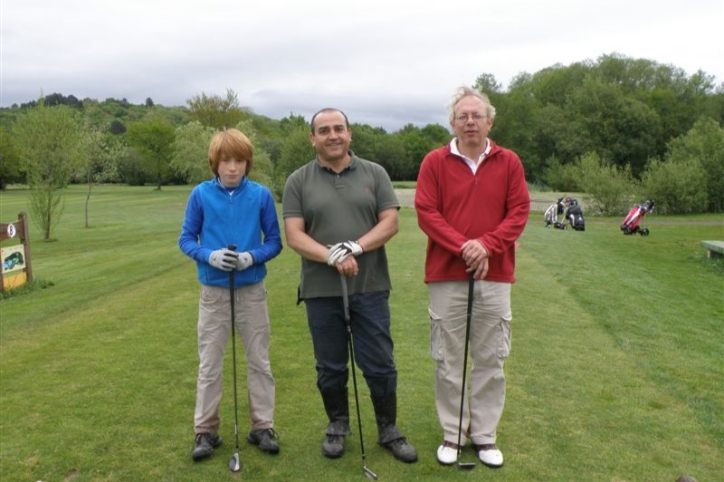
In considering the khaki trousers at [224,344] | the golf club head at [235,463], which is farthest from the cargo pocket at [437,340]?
the golf club head at [235,463]

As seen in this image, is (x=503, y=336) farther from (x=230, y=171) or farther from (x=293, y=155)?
(x=293, y=155)

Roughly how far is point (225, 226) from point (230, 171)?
363 millimetres

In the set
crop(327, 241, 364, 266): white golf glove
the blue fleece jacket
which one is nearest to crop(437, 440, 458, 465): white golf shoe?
crop(327, 241, 364, 266): white golf glove

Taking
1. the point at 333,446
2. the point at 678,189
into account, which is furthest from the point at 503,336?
the point at 678,189

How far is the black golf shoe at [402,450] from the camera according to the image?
12.8 feet

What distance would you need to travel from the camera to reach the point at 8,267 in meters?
11.9

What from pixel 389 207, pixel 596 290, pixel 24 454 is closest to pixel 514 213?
pixel 389 207

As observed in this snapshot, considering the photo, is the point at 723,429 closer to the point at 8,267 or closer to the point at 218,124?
the point at 8,267

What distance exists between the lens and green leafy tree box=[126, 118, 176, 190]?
73438mm

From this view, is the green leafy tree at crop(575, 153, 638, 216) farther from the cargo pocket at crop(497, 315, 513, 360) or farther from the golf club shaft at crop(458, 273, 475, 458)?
the golf club shaft at crop(458, 273, 475, 458)

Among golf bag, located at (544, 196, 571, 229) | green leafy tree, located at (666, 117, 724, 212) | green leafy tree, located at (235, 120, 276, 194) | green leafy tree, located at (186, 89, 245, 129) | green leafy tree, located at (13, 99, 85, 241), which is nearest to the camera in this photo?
golf bag, located at (544, 196, 571, 229)

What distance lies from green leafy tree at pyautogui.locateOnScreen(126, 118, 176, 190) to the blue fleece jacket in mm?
72004

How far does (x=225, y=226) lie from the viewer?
403 centimetres

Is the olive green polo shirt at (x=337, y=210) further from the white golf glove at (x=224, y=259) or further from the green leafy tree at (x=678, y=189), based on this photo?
the green leafy tree at (x=678, y=189)
